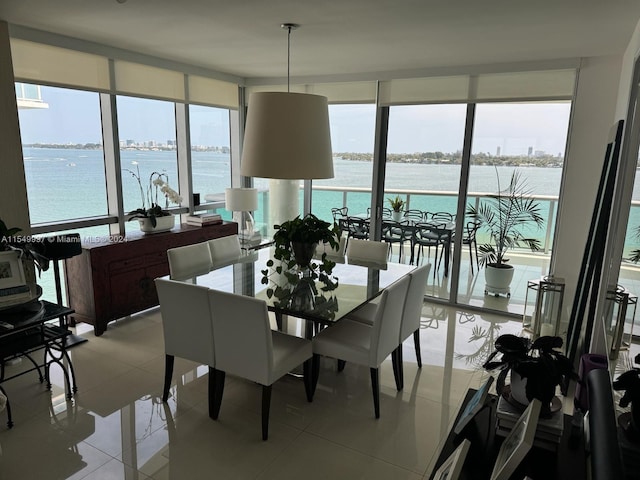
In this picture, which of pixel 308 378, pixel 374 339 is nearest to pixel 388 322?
pixel 374 339

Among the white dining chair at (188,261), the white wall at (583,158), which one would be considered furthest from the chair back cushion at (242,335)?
the white wall at (583,158)

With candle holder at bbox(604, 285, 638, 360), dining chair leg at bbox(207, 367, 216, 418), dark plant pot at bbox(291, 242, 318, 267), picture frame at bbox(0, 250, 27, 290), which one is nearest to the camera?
candle holder at bbox(604, 285, 638, 360)

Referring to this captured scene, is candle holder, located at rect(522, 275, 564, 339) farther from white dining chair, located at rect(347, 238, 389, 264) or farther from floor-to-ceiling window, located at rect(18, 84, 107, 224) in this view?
floor-to-ceiling window, located at rect(18, 84, 107, 224)

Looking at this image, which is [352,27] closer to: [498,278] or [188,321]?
[188,321]

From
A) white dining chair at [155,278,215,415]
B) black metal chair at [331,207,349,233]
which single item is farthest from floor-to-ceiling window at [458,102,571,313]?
white dining chair at [155,278,215,415]

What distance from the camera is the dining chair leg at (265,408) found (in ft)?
8.66

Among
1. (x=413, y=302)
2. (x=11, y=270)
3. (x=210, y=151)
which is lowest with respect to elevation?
(x=413, y=302)

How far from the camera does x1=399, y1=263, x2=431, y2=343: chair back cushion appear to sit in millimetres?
3180

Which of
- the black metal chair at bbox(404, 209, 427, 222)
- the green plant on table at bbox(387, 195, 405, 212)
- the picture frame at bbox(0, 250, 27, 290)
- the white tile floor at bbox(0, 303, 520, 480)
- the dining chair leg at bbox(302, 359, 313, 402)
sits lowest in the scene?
the white tile floor at bbox(0, 303, 520, 480)

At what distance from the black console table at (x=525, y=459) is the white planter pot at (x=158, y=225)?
3.86m

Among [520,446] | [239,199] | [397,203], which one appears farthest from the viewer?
[397,203]

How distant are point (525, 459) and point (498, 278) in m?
3.76

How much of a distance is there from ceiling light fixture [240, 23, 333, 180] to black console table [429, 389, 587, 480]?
5.67ft

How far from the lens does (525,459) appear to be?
1473 mm
